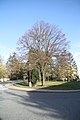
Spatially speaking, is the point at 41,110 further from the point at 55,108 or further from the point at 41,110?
the point at 55,108

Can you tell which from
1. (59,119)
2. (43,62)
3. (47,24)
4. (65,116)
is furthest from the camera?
(47,24)

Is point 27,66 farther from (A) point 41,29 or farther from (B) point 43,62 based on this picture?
(A) point 41,29

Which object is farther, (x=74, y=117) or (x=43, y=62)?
(x=43, y=62)

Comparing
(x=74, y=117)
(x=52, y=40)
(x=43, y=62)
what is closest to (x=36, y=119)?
(x=74, y=117)

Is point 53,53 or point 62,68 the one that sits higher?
point 53,53

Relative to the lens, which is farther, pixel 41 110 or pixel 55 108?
pixel 55 108

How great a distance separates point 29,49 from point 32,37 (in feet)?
6.96

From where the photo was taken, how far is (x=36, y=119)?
812cm

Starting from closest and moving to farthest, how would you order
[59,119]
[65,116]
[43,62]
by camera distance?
[59,119]
[65,116]
[43,62]

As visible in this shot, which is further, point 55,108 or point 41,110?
point 55,108

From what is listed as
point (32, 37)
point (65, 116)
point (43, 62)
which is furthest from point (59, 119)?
point (32, 37)

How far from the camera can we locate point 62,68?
32812 millimetres

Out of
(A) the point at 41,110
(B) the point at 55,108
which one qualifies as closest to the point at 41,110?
(A) the point at 41,110

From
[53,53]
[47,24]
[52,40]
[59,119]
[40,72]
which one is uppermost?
[47,24]
